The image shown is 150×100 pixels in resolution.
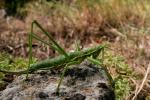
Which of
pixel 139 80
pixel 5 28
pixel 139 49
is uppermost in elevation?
pixel 5 28

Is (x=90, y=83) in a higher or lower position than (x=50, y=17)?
lower

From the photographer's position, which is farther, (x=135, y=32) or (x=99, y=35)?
(x=99, y=35)

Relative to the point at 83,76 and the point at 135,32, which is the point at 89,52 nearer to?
the point at 83,76

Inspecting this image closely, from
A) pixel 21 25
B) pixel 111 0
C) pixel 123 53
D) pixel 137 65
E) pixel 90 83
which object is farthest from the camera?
pixel 21 25

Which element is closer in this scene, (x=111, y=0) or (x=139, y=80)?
(x=139, y=80)

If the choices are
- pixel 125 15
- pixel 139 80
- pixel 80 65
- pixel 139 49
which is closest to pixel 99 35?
pixel 125 15

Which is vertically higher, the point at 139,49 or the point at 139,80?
the point at 139,49

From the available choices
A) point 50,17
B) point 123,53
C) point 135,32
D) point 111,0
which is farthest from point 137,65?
point 50,17

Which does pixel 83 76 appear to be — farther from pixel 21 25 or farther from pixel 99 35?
pixel 21 25

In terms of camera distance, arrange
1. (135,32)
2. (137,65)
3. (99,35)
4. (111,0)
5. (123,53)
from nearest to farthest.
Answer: (137,65) < (123,53) < (135,32) < (99,35) < (111,0)
